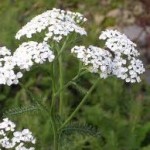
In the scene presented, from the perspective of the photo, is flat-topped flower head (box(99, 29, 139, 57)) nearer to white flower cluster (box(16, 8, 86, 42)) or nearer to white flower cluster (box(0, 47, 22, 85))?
white flower cluster (box(16, 8, 86, 42))

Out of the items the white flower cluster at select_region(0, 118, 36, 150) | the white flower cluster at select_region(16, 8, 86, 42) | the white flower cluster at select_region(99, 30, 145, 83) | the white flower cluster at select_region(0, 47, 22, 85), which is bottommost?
the white flower cluster at select_region(0, 118, 36, 150)

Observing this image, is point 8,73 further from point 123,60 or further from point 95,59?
point 123,60

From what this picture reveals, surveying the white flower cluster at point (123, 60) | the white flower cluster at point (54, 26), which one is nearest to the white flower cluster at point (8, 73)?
the white flower cluster at point (54, 26)

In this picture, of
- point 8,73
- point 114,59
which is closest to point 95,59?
point 114,59

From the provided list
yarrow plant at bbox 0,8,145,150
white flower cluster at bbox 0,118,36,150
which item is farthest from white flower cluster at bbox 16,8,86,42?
white flower cluster at bbox 0,118,36,150

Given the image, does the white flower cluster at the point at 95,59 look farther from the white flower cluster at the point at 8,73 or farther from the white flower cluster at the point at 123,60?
the white flower cluster at the point at 8,73

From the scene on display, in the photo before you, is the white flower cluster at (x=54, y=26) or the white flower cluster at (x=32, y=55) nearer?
the white flower cluster at (x=32, y=55)

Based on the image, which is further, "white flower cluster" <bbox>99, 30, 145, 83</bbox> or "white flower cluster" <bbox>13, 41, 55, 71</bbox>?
"white flower cluster" <bbox>99, 30, 145, 83</bbox>
